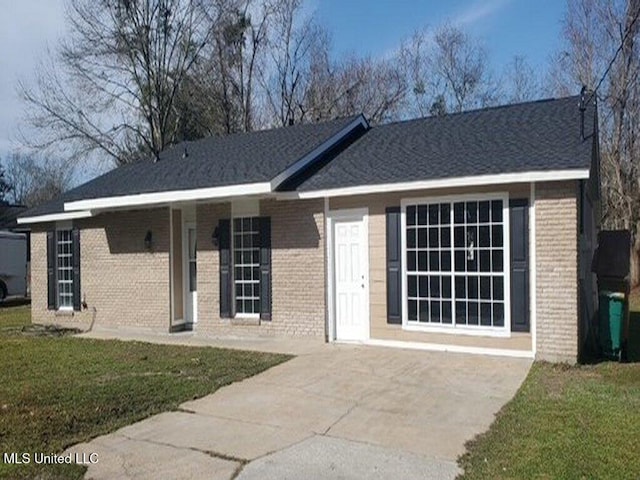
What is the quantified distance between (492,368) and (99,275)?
1014 centimetres

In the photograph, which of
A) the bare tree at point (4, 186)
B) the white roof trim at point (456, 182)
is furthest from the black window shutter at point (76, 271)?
the bare tree at point (4, 186)

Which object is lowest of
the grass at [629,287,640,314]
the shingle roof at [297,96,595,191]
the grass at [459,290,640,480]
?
the grass at [629,287,640,314]

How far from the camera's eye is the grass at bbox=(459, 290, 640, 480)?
4.57 meters

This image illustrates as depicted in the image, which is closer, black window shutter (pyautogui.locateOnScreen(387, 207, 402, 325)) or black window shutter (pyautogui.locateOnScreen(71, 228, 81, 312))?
black window shutter (pyautogui.locateOnScreen(387, 207, 402, 325))

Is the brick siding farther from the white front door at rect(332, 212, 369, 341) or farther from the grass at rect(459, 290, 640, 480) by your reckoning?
the white front door at rect(332, 212, 369, 341)

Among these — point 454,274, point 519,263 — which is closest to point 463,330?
point 454,274

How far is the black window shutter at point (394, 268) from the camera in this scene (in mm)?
9961

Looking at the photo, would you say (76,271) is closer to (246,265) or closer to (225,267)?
(225,267)

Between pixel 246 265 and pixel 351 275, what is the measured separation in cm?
251

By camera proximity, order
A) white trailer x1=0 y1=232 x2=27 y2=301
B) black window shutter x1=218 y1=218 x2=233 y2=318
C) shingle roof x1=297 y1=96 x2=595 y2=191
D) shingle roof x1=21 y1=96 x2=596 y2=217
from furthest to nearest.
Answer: white trailer x1=0 y1=232 x2=27 y2=301 < black window shutter x1=218 y1=218 x2=233 y2=318 < shingle roof x1=21 y1=96 x2=596 y2=217 < shingle roof x1=297 y1=96 x2=595 y2=191

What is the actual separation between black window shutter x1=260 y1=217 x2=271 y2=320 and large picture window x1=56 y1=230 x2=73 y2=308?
647cm

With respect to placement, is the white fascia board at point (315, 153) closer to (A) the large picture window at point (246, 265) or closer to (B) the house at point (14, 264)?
(A) the large picture window at point (246, 265)

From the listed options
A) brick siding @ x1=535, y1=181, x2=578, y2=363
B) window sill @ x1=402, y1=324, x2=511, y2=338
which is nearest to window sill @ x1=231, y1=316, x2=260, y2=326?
window sill @ x1=402, y1=324, x2=511, y2=338

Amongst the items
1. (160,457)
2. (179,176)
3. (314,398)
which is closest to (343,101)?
(179,176)
